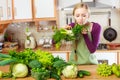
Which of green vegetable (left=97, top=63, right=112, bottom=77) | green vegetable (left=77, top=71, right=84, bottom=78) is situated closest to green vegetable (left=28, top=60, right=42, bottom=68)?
green vegetable (left=77, top=71, right=84, bottom=78)

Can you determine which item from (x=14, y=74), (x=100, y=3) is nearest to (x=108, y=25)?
(x=100, y=3)

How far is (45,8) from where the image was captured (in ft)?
13.2

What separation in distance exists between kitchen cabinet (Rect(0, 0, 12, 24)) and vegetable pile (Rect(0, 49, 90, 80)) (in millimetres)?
1964

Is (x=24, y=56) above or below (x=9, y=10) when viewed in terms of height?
below

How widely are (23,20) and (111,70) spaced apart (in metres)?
2.44

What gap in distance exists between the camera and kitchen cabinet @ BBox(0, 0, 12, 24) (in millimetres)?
3658

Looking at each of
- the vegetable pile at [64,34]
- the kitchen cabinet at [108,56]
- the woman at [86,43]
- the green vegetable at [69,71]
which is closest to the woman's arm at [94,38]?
the woman at [86,43]

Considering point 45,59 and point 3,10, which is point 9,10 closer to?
point 3,10

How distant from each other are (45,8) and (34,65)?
2.43m

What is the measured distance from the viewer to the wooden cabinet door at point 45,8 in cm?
401

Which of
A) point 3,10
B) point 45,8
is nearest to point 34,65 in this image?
point 3,10

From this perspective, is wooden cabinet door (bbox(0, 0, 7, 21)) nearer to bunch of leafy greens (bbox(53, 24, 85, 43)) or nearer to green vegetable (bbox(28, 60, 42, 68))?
bunch of leafy greens (bbox(53, 24, 85, 43))

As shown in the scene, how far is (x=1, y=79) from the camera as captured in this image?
1.79m

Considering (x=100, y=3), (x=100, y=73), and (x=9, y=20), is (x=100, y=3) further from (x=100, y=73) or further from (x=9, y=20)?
(x=100, y=73)
